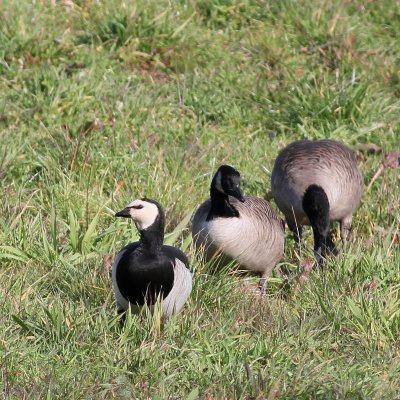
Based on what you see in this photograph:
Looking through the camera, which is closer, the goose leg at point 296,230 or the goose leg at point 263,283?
the goose leg at point 263,283

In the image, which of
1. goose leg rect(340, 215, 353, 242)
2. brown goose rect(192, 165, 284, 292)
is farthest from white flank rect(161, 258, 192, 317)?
goose leg rect(340, 215, 353, 242)

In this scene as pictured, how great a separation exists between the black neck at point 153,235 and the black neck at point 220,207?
127 centimetres

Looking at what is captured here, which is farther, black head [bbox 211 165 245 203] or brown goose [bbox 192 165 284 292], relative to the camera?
brown goose [bbox 192 165 284 292]

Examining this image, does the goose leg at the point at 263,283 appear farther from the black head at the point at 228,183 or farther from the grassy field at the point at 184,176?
the black head at the point at 228,183

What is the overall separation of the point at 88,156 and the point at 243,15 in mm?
3419

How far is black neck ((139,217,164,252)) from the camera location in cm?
565

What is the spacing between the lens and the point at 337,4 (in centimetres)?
1038

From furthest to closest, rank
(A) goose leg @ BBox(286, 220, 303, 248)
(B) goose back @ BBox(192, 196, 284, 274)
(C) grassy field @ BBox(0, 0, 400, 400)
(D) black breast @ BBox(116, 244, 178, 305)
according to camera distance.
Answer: (A) goose leg @ BBox(286, 220, 303, 248), (B) goose back @ BBox(192, 196, 284, 274), (D) black breast @ BBox(116, 244, 178, 305), (C) grassy field @ BBox(0, 0, 400, 400)

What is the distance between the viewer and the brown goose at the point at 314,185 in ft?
25.7

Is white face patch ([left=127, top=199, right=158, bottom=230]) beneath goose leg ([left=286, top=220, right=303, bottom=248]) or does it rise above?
above

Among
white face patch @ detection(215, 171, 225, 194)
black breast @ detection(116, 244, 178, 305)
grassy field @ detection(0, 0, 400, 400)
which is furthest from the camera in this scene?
white face patch @ detection(215, 171, 225, 194)

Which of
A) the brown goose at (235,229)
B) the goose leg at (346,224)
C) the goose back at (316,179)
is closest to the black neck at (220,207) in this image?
the brown goose at (235,229)

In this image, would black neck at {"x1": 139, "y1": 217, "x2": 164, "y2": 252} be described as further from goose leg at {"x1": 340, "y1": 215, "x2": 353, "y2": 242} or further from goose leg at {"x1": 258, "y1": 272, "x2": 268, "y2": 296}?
goose leg at {"x1": 340, "y1": 215, "x2": 353, "y2": 242}

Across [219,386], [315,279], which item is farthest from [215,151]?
[219,386]
